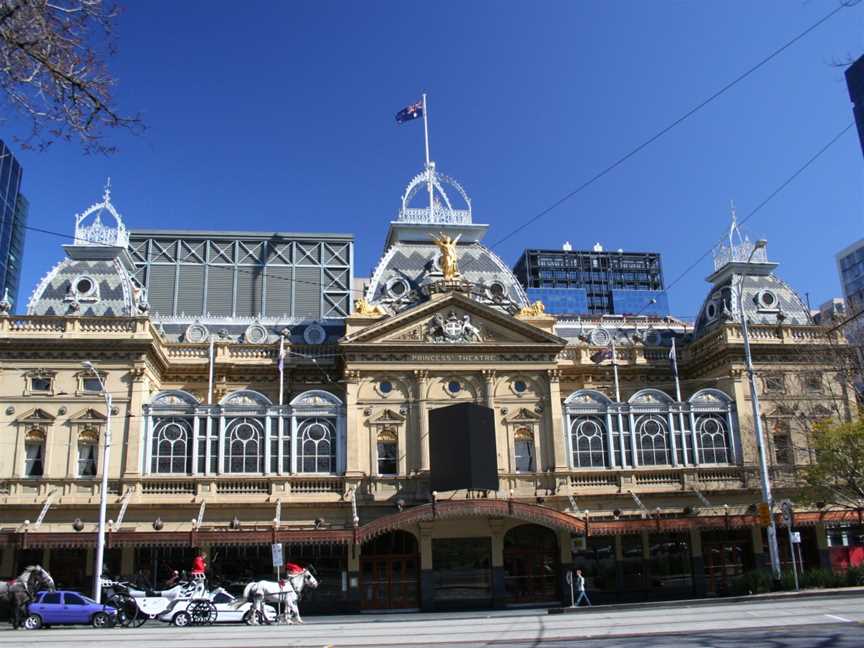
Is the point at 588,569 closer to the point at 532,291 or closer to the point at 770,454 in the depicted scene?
the point at 770,454

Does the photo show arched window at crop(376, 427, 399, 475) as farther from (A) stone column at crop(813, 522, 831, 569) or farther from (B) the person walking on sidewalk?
(A) stone column at crop(813, 522, 831, 569)

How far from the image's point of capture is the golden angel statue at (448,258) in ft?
157

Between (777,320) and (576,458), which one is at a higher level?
(777,320)

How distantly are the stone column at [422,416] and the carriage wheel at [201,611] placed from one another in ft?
50.5

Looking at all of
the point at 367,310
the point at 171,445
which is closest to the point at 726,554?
the point at 367,310

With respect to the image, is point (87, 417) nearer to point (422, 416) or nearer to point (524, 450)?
point (422, 416)

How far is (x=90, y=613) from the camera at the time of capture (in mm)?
30094

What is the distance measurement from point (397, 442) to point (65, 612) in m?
18.6

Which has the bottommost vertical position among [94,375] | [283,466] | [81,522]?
[81,522]

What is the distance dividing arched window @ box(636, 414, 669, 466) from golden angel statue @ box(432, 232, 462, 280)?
13162 millimetres

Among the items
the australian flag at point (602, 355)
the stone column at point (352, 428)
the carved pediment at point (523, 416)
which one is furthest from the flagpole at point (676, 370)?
the stone column at point (352, 428)

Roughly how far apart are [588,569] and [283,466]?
16629 mm

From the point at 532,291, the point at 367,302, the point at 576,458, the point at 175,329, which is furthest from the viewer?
the point at 532,291

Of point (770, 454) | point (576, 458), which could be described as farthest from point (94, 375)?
point (770, 454)
